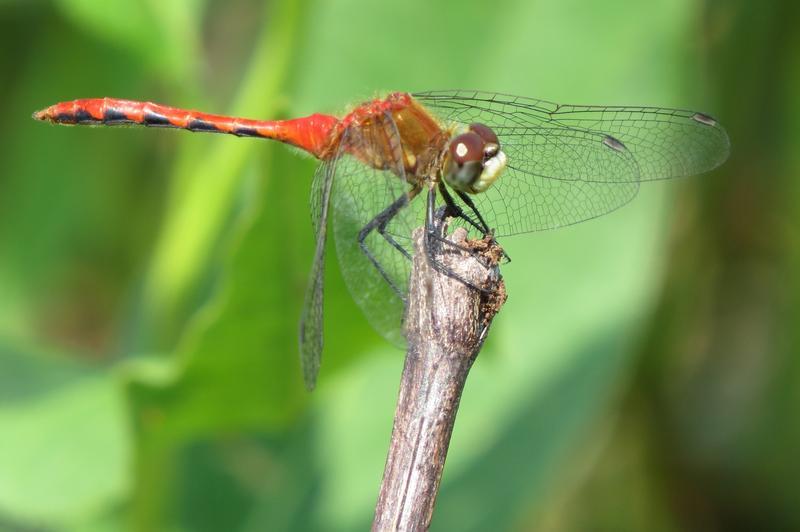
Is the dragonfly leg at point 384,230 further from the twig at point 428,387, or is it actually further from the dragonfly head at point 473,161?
the twig at point 428,387

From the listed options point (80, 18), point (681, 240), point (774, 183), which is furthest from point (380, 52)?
point (774, 183)

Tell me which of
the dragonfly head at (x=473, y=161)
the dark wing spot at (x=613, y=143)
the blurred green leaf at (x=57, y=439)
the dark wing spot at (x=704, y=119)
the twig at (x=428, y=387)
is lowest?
the twig at (x=428, y=387)

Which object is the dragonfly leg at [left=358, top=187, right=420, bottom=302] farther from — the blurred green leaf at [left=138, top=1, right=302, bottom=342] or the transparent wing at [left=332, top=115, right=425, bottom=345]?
the blurred green leaf at [left=138, top=1, right=302, bottom=342]

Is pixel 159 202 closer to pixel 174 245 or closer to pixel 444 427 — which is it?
pixel 174 245

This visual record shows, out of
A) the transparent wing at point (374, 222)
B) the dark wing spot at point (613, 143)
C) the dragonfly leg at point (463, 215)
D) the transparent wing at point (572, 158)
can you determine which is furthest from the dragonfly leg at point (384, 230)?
the dark wing spot at point (613, 143)

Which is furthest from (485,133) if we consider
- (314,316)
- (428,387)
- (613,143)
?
(428,387)

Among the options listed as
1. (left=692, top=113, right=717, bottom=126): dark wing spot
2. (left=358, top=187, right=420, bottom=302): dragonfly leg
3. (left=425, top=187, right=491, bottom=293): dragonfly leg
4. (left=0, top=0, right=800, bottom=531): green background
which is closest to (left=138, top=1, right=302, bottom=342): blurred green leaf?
(left=0, top=0, right=800, bottom=531): green background

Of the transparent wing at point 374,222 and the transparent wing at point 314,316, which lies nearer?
the transparent wing at point 314,316
